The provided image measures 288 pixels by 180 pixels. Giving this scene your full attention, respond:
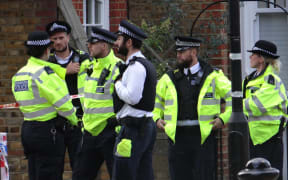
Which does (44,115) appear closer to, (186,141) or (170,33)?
(186,141)

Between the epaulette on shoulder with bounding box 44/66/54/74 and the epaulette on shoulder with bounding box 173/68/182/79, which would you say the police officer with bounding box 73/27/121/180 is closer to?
the epaulette on shoulder with bounding box 44/66/54/74

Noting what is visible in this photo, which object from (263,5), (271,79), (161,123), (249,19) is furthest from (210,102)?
(263,5)

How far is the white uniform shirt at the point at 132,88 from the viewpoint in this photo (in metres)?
7.99

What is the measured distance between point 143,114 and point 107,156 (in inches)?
36.6

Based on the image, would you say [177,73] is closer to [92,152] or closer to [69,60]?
[69,60]

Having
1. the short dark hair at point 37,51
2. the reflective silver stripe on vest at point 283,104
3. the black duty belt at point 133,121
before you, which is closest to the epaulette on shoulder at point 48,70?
the short dark hair at point 37,51

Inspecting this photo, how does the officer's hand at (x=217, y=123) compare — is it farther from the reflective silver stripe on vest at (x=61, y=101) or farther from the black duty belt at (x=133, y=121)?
the reflective silver stripe on vest at (x=61, y=101)

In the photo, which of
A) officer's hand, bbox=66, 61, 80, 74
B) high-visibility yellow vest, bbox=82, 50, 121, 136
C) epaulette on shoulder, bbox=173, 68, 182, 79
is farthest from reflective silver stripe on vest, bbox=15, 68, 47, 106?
epaulette on shoulder, bbox=173, 68, 182, 79

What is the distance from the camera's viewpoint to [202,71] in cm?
948

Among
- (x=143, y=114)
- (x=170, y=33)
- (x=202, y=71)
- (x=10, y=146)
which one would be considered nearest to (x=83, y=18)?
(x=170, y=33)

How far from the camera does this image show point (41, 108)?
866cm

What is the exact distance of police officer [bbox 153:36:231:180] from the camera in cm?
938

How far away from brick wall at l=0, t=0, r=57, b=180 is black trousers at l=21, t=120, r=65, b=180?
2.13 metres

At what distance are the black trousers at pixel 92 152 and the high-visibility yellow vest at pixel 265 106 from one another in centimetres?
197
